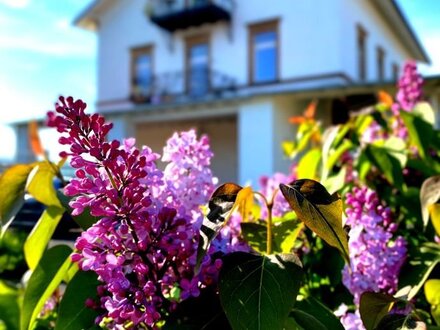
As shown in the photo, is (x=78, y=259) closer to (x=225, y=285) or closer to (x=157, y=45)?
Result: (x=225, y=285)

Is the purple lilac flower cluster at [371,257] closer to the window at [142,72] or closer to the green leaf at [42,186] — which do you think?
the green leaf at [42,186]

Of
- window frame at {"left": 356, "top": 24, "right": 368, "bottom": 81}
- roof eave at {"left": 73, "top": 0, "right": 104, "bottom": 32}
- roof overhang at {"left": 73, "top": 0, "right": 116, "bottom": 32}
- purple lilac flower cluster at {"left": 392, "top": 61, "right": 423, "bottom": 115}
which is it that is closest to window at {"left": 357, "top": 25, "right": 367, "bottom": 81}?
window frame at {"left": 356, "top": 24, "right": 368, "bottom": 81}

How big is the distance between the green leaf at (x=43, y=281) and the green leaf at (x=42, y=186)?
90mm

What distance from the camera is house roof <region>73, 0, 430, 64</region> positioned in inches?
482

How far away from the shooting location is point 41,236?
0.66 m

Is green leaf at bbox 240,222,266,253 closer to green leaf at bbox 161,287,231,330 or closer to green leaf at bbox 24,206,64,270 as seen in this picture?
green leaf at bbox 161,287,231,330

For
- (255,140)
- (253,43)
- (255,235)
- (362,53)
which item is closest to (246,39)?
(253,43)

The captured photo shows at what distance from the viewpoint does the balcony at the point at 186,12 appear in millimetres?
11156

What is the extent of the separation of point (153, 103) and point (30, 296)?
11425 millimetres

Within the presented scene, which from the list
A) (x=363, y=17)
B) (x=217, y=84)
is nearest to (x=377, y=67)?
(x=363, y=17)

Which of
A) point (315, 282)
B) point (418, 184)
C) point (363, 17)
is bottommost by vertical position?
point (315, 282)

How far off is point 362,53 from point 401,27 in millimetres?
2800

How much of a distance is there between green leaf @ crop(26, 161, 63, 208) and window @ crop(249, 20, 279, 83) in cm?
1022

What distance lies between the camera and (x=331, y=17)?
9906 mm
